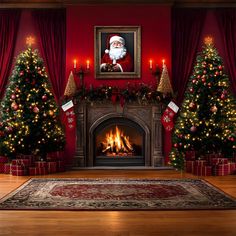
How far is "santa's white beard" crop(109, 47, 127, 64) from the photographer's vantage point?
9.34 m

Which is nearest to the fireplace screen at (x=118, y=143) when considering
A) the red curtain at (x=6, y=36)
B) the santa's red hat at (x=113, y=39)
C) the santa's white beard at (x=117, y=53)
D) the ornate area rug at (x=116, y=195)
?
the santa's white beard at (x=117, y=53)

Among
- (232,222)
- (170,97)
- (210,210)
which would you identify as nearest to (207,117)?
(170,97)

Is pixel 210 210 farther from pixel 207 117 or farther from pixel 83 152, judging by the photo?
pixel 83 152

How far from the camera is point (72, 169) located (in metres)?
9.16

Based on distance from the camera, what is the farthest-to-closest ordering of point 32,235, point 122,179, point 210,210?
point 122,179 → point 210,210 → point 32,235

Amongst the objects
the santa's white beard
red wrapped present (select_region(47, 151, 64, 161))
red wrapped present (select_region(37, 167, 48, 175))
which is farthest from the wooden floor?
the santa's white beard

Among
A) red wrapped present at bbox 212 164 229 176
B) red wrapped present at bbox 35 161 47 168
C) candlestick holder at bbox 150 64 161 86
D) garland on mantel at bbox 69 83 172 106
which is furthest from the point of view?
candlestick holder at bbox 150 64 161 86

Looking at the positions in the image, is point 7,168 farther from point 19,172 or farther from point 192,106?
point 192,106

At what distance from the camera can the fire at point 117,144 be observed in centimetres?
952

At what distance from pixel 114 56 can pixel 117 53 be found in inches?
Result: 3.4

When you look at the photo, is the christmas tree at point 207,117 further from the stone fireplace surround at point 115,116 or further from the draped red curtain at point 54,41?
the draped red curtain at point 54,41

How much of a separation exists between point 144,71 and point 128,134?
137 centimetres

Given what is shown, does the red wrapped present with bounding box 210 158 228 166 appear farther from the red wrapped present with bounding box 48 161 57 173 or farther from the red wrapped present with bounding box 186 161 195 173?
the red wrapped present with bounding box 48 161 57 173

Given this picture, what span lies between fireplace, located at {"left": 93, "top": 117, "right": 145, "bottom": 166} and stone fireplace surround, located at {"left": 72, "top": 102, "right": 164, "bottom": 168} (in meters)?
0.13
